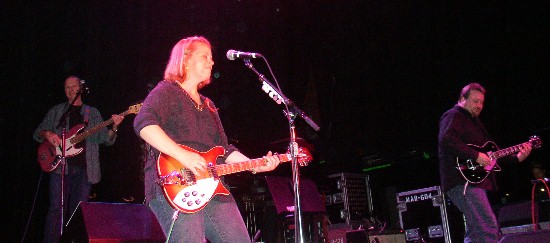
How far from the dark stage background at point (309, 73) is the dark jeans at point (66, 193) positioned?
766 mm

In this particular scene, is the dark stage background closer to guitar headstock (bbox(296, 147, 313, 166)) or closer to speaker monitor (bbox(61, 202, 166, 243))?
speaker monitor (bbox(61, 202, 166, 243))

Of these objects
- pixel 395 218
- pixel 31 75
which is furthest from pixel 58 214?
pixel 395 218

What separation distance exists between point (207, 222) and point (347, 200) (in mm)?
4145

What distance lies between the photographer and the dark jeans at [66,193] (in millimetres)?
5754

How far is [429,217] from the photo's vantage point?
7.33 metres

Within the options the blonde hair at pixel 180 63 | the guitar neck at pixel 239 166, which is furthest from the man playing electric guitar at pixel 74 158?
the guitar neck at pixel 239 166

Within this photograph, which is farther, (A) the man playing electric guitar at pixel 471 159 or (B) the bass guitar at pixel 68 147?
(B) the bass guitar at pixel 68 147

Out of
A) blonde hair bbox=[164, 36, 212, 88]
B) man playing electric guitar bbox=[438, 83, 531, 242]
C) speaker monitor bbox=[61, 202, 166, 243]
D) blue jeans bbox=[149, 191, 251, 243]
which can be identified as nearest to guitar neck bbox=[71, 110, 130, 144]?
speaker monitor bbox=[61, 202, 166, 243]

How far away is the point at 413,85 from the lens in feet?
31.1

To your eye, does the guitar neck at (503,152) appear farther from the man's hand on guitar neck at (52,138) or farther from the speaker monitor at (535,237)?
the man's hand on guitar neck at (52,138)

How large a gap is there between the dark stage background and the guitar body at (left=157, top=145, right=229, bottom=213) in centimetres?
340

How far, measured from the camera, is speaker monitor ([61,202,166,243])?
418cm

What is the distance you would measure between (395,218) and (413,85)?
2.73 meters

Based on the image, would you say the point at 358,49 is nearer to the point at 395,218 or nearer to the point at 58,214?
the point at 395,218
